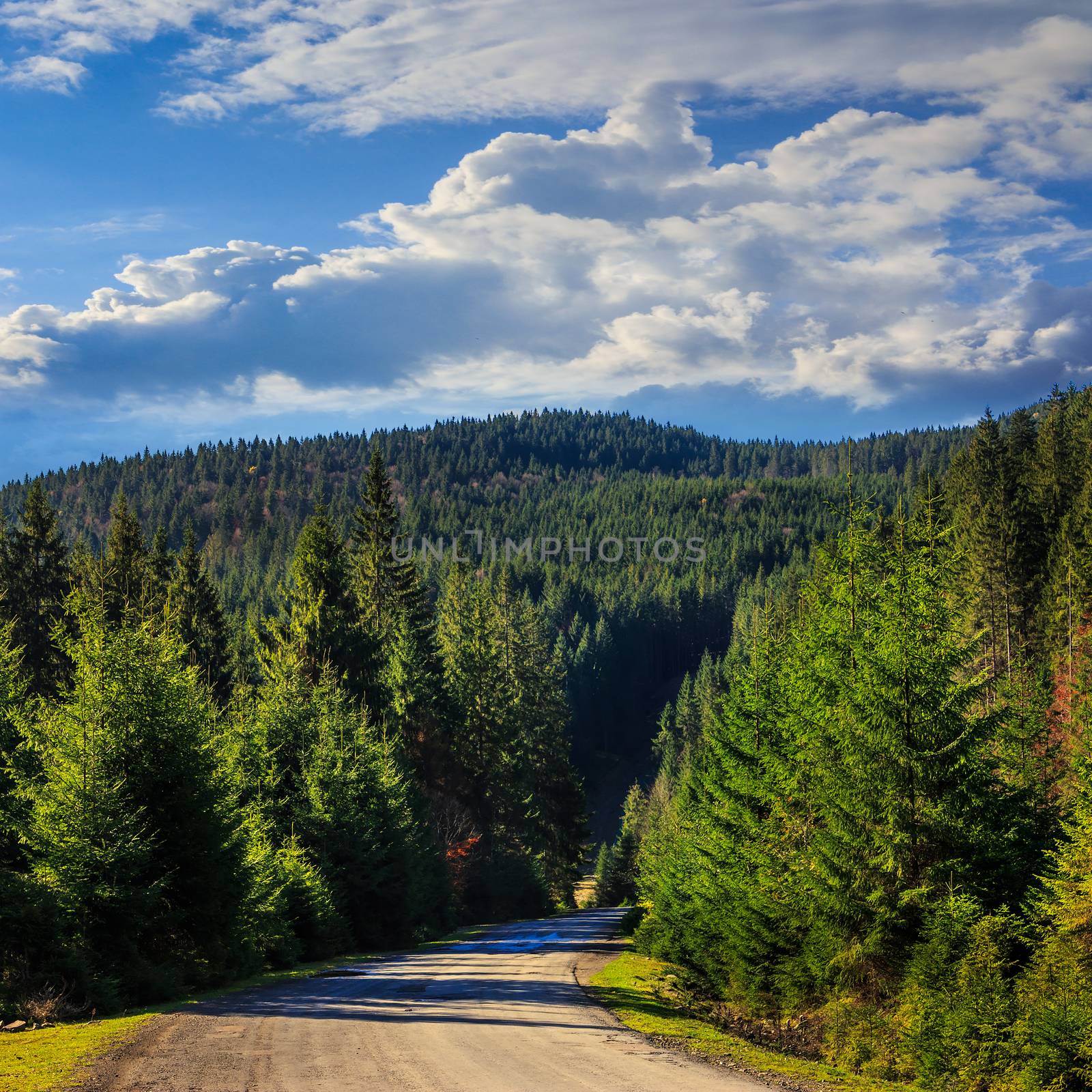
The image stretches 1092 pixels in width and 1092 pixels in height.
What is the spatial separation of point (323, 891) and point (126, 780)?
410 inches

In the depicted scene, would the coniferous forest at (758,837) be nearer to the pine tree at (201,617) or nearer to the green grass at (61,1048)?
the green grass at (61,1048)

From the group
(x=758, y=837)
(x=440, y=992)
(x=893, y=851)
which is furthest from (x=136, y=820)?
(x=893, y=851)

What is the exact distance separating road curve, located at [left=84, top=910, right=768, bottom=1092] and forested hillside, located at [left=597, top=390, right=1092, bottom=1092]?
4.19 metres

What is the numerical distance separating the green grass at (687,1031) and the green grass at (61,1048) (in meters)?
8.95

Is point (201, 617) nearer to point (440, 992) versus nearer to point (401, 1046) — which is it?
point (440, 992)

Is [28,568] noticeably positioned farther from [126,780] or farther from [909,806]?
[909,806]

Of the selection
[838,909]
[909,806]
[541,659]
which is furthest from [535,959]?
[541,659]

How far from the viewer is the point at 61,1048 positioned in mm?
14922

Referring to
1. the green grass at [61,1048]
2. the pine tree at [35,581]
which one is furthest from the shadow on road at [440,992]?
the pine tree at [35,581]

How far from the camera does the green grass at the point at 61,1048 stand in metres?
12.8

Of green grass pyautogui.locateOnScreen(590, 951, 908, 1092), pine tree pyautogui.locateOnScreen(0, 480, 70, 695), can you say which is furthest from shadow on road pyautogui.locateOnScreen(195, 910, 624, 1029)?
pine tree pyautogui.locateOnScreen(0, 480, 70, 695)

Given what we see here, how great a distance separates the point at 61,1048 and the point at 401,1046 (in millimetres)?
5121

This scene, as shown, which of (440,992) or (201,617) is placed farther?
(201,617)

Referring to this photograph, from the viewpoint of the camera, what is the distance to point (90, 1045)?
49.2ft
